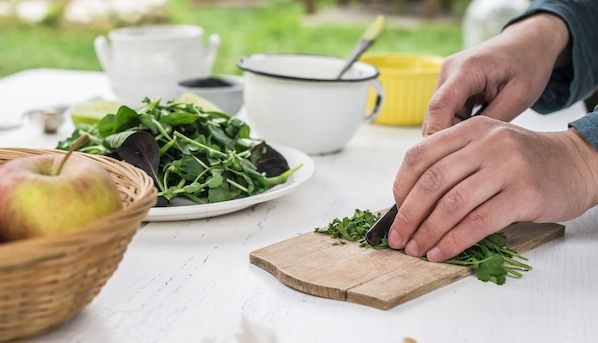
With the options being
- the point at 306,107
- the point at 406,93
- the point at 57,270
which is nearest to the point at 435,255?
the point at 57,270

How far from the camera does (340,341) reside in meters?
0.59

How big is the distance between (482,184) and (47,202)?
0.55 meters

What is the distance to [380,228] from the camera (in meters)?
0.80

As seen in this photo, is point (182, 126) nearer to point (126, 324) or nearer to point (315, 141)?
point (315, 141)

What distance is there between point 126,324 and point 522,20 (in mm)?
1071

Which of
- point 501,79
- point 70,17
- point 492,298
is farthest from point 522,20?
point 70,17

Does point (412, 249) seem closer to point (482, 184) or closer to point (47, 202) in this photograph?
point (482, 184)

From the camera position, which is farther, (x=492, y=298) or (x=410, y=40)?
(x=410, y=40)

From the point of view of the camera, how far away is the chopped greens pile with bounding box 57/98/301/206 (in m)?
0.90

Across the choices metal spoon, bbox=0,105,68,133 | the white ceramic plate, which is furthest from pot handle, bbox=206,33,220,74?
the white ceramic plate

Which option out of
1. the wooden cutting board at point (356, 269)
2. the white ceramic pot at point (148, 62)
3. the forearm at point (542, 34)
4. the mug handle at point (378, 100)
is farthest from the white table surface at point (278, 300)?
the white ceramic pot at point (148, 62)

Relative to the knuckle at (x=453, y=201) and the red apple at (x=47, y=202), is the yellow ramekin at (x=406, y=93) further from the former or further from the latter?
the red apple at (x=47, y=202)

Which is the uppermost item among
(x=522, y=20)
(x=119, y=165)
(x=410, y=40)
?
(x=522, y=20)

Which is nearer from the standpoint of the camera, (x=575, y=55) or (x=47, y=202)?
(x=47, y=202)
